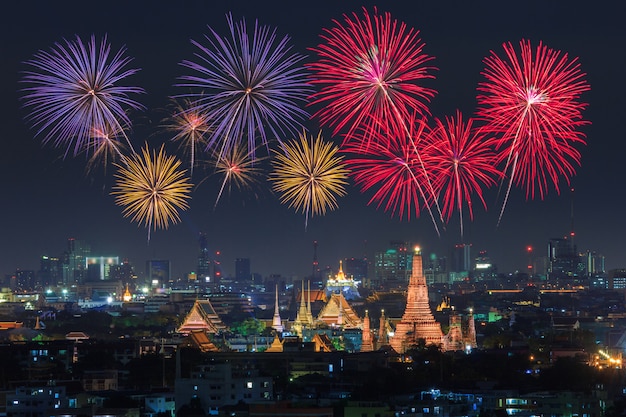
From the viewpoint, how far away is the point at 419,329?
118 m

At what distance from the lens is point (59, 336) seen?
432 ft

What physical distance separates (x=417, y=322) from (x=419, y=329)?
2.13ft

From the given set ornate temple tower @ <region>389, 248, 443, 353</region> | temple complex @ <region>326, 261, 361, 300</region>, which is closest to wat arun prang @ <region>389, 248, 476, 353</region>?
ornate temple tower @ <region>389, 248, 443, 353</region>

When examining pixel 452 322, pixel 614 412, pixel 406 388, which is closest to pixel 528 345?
pixel 452 322

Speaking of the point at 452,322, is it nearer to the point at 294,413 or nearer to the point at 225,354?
the point at 225,354

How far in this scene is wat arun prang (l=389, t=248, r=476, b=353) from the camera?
11631 cm

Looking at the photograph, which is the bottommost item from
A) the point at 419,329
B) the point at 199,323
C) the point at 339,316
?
the point at 419,329

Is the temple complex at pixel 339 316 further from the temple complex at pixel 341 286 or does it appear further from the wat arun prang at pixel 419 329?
the temple complex at pixel 341 286

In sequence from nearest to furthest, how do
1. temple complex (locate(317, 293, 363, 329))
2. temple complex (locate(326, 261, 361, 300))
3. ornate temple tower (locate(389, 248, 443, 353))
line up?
ornate temple tower (locate(389, 248, 443, 353)), temple complex (locate(317, 293, 363, 329)), temple complex (locate(326, 261, 361, 300))

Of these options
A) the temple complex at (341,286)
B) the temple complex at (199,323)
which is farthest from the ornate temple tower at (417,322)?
the temple complex at (341,286)

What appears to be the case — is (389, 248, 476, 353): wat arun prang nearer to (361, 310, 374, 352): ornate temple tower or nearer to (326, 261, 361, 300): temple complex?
(361, 310, 374, 352): ornate temple tower

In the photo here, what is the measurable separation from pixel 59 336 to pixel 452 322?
23.1 m

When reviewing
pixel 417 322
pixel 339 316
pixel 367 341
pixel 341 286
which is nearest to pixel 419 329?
pixel 417 322

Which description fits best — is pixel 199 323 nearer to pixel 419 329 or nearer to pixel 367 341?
pixel 367 341
